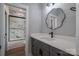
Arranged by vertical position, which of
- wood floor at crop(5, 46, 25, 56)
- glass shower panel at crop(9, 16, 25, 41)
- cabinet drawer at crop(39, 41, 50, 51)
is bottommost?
wood floor at crop(5, 46, 25, 56)

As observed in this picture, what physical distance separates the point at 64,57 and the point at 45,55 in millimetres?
248

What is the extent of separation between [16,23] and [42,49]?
50 cm

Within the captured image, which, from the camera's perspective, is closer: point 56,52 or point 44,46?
point 56,52

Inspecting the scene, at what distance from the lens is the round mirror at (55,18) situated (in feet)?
4.48

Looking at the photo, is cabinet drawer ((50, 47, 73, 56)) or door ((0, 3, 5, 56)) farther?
door ((0, 3, 5, 56))

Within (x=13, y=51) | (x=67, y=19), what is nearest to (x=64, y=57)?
(x=67, y=19)

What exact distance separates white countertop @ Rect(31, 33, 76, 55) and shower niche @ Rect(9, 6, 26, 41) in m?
0.18

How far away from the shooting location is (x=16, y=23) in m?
1.32

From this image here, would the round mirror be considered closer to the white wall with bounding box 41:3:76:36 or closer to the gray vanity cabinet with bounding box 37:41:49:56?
the white wall with bounding box 41:3:76:36

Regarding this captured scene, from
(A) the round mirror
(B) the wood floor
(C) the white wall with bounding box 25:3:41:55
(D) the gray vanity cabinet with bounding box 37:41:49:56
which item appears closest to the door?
(B) the wood floor

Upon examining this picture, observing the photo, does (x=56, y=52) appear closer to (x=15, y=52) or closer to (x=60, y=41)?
(x=60, y=41)

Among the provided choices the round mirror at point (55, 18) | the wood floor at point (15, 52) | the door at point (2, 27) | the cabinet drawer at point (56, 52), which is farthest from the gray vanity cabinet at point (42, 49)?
the door at point (2, 27)

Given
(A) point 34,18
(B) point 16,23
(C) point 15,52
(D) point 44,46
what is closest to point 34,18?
(A) point 34,18

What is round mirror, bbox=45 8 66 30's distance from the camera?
1.37m
